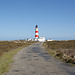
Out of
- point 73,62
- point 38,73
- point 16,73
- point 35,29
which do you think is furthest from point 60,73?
point 35,29

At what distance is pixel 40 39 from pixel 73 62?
367ft

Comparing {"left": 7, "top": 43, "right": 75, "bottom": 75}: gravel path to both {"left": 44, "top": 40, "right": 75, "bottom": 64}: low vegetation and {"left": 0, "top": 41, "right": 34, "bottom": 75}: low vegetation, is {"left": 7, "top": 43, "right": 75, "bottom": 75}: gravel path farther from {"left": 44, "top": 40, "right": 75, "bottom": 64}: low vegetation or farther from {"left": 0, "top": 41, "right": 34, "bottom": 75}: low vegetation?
{"left": 44, "top": 40, "right": 75, "bottom": 64}: low vegetation

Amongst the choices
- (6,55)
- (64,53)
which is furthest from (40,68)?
(64,53)

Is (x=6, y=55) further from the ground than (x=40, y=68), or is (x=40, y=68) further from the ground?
(x=6, y=55)

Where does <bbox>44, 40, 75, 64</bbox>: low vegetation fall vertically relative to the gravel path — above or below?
above

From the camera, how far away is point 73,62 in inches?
497

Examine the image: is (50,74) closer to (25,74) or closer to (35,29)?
(25,74)

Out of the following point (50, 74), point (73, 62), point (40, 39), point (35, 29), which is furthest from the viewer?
point (40, 39)

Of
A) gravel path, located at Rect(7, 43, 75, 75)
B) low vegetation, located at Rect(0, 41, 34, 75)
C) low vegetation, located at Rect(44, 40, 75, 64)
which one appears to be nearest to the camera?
gravel path, located at Rect(7, 43, 75, 75)

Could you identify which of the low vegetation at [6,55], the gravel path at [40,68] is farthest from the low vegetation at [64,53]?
the low vegetation at [6,55]

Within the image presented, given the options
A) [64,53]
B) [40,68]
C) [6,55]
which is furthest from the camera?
[64,53]

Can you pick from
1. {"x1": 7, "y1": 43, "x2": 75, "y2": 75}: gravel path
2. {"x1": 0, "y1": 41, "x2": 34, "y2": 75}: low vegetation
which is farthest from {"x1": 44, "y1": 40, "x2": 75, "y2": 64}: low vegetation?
{"x1": 0, "y1": 41, "x2": 34, "y2": 75}: low vegetation

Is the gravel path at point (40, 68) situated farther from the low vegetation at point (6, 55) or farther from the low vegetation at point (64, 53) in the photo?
the low vegetation at point (64, 53)

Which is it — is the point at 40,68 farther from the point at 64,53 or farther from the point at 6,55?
the point at 64,53
